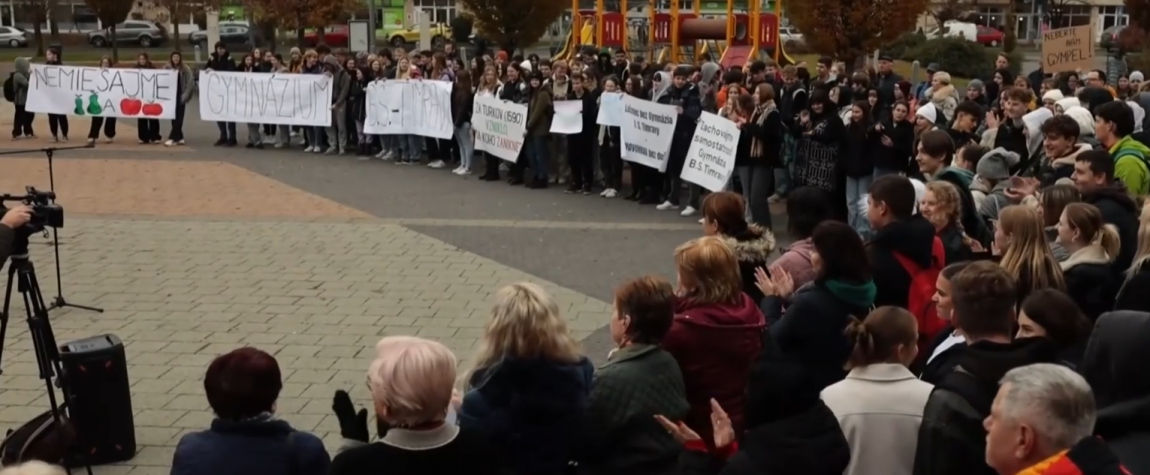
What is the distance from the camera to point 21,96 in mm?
20641

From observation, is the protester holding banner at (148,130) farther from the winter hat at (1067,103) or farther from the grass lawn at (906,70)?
the grass lawn at (906,70)

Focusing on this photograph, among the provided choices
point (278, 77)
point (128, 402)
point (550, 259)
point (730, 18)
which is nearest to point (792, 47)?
point (730, 18)

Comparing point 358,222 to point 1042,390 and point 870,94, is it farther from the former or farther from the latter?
point 1042,390

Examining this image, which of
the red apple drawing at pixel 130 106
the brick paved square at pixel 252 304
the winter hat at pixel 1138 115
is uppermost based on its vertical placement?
the winter hat at pixel 1138 115

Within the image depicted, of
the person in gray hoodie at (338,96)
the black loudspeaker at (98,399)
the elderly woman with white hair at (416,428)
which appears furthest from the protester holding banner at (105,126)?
the elderly woman with white hair at (416,428)

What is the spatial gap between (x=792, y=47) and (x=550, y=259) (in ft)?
117

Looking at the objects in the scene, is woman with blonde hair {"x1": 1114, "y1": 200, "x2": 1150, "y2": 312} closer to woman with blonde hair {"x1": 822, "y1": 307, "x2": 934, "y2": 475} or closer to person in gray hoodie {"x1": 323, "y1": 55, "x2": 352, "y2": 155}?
woman with blonde hair {"x1": 822, "y1": 307, "x2": 934, "y2": 475}

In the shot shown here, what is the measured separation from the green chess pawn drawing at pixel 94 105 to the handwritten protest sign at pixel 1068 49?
15.2 metres

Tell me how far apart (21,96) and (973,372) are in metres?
20.1

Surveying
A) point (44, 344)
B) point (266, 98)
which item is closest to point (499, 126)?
point (266, 98)

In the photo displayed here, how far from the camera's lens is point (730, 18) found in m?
25.0

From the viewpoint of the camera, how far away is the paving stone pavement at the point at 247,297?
7.70 m

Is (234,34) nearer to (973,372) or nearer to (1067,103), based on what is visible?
(1067,103)

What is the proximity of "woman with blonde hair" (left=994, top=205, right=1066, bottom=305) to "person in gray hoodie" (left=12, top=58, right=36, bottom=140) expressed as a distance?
18809mm
